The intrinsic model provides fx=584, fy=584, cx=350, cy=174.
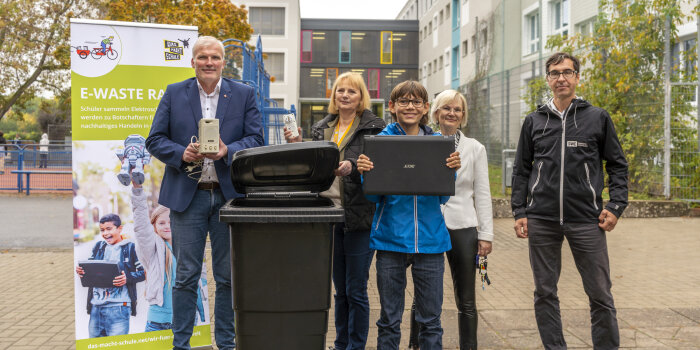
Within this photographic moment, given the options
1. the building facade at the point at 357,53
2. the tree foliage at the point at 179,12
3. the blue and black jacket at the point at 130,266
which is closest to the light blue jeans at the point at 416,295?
the blue and black jacket at the point at 130,266

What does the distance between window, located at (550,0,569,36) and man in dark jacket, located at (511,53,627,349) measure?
14204 mm

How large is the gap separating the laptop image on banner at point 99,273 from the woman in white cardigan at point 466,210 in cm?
219

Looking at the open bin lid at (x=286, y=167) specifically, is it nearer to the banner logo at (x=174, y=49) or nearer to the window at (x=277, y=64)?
the banner logo at (x=174, y=49)

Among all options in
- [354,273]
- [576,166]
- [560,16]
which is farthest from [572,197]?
[560,16]

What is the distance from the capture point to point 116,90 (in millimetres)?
3760

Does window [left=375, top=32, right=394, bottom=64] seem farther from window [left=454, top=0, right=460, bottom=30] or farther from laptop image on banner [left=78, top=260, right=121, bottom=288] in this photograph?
laptop image on banner [left=78, top=260, right=121, bottom=288]

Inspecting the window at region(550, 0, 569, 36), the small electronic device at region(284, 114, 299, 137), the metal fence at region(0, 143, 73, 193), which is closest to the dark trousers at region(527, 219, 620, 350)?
the small electronic device at region(284, 114, 299, 137)

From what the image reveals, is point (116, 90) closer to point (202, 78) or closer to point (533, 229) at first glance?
point (202, 78)

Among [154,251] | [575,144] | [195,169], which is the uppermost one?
[575,144]

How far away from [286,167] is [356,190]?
0.54m

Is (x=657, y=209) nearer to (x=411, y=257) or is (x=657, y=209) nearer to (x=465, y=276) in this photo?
(x=465, y=276)

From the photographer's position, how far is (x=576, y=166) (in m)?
3.36

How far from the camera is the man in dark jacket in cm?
337

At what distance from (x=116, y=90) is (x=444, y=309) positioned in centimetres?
315
